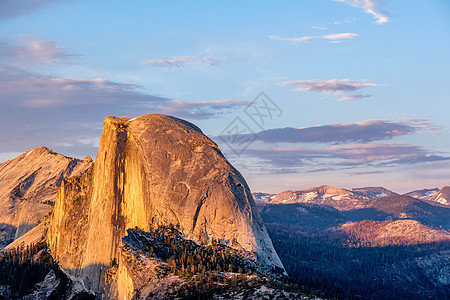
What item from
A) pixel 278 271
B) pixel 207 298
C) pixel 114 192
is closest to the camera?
pixel 207 298

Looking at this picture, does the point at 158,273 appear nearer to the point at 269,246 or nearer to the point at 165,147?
the point at 269,246

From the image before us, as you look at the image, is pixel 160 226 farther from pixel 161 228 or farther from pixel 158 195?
pixel 158 195

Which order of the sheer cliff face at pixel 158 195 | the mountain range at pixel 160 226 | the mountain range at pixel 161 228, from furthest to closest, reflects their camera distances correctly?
1. the sheer cliff face at pixel 158 195
2. the mountain range at pixel 160 226
3. the mountain range at pixel 161 228

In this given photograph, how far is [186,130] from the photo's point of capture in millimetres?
166250

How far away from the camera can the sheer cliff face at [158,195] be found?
146 m

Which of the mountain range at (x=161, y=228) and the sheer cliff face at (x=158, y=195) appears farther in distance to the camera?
the sheer cliff face at (x=158, y=195)

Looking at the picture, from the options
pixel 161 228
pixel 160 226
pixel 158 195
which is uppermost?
pixel 158 195

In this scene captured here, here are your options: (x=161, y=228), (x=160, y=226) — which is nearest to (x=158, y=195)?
(x=160, y=226)

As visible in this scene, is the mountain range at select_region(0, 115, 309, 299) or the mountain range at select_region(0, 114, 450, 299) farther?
the mountain range at select_region(0, 115, 309, 299)

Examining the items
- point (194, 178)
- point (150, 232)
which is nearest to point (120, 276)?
point (150, 232)

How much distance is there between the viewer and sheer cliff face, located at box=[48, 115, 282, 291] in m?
146

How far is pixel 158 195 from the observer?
152 m

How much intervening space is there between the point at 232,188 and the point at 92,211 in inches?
2038

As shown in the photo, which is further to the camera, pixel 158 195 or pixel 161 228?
pixel 158 195
